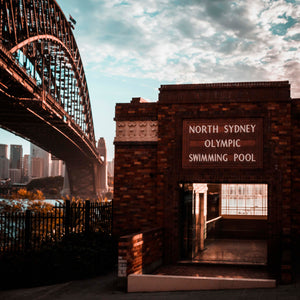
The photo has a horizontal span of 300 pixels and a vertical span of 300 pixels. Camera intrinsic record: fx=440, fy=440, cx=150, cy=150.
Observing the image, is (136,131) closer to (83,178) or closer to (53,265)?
(53,265)

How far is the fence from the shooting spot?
13453 mm

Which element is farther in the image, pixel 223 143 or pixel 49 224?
pixel 49 224

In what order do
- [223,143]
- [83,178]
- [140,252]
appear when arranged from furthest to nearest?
[83,178] → [223,143] → [140,252]

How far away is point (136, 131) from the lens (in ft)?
45.2

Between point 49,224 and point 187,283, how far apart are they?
5767mm

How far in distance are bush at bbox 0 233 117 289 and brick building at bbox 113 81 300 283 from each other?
1430 mm

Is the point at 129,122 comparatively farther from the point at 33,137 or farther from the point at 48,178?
the point at 48,178

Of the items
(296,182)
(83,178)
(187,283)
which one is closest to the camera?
(187,283)

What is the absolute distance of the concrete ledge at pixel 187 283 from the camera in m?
10.0

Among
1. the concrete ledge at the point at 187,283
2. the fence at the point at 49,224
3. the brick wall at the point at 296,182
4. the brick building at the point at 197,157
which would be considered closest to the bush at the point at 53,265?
the fence at the point at 49,224

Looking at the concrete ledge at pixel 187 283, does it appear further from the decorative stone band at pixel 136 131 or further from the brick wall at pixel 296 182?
the decorative stone band at pixel 136 131

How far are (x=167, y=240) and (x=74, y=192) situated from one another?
65.9 metres

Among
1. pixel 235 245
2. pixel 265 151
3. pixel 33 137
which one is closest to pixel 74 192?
pixel 33 137

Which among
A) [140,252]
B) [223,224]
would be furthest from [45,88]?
[140,252]
